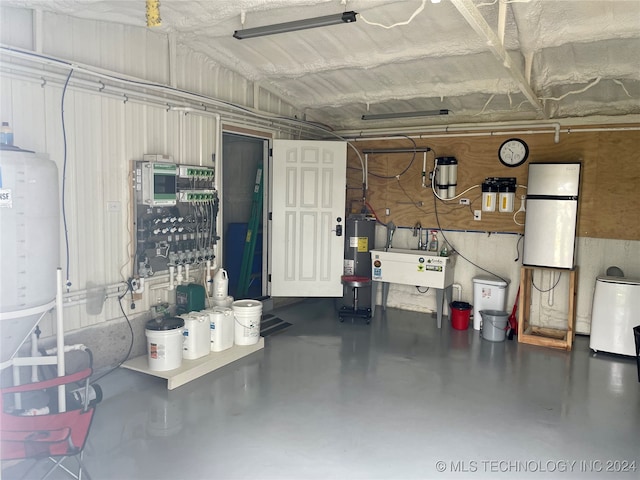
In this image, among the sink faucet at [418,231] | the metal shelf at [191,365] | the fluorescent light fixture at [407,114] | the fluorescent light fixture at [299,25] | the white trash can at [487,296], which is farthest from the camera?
the sink faucet at [418,231]

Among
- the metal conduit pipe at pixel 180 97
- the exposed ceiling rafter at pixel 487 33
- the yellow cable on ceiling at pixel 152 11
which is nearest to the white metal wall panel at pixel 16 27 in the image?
the metal conduit pipe at pixel 180 97

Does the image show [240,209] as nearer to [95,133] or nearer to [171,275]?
[171,275]

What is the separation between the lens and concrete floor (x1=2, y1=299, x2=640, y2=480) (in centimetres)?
274

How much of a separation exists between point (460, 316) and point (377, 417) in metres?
2.53

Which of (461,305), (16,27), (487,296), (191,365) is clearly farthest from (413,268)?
(16,27)

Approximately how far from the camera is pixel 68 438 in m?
2.10

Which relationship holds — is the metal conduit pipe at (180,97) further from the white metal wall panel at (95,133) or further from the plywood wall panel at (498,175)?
the plywood wall panel at (498,175)

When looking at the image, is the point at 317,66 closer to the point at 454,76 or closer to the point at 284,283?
the point at 454,76

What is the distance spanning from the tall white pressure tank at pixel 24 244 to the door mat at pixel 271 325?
8.81ft

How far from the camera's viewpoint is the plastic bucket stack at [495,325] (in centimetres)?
503

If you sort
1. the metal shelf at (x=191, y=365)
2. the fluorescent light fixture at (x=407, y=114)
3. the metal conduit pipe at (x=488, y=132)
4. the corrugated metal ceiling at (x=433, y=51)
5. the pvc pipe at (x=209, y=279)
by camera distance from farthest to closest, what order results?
1. the fluorescent light fixture at (x=407, y=114)
2. the metal conduit pipe at (x=488, y=132)
3. the pvc pipe at (x=209, y=279)
4. the metal shelf at (x=191, y=365)
5. the corrugated metal ceiling at (x=433, y=51)

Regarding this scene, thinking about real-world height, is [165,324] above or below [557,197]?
below

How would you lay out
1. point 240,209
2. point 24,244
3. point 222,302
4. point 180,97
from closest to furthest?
1. point 24,244
2. point 180,97
3. point 222,302
4. point 240,209

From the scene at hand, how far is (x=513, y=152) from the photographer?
5.60 meters
